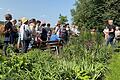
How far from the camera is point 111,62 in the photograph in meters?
14.1

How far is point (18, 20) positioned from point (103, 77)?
1124 centimetres

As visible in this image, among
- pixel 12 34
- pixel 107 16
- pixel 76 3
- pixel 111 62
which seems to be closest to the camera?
pixel 111 62

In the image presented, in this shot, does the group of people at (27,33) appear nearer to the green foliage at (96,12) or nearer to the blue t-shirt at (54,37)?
the blue t-shirt at (54,37)

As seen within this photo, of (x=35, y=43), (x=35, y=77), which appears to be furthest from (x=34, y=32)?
(x=35, y=77)

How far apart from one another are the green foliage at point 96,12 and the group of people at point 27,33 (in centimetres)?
2659

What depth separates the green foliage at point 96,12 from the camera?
4942 centimetres

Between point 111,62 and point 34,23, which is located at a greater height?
point 34,23

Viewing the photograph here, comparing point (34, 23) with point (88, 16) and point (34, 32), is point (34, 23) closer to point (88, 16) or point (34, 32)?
point (34, 32)

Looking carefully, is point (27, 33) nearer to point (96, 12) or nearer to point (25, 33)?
point (25, 33)

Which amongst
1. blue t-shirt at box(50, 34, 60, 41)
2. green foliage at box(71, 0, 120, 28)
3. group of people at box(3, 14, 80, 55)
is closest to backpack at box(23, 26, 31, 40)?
group of people at box(3, 14, 80, 55)

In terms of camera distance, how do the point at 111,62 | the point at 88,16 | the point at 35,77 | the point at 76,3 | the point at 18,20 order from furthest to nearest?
1. the point at 76,3
2. the point at 88,16
3. the point at 18,20
4. the point at 111,62
5. the point at 35,77

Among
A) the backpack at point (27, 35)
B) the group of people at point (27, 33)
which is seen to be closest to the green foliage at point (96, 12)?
the group of people at point (27, 33)

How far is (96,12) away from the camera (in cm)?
5250

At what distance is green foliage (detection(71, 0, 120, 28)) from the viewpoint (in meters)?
49.4
